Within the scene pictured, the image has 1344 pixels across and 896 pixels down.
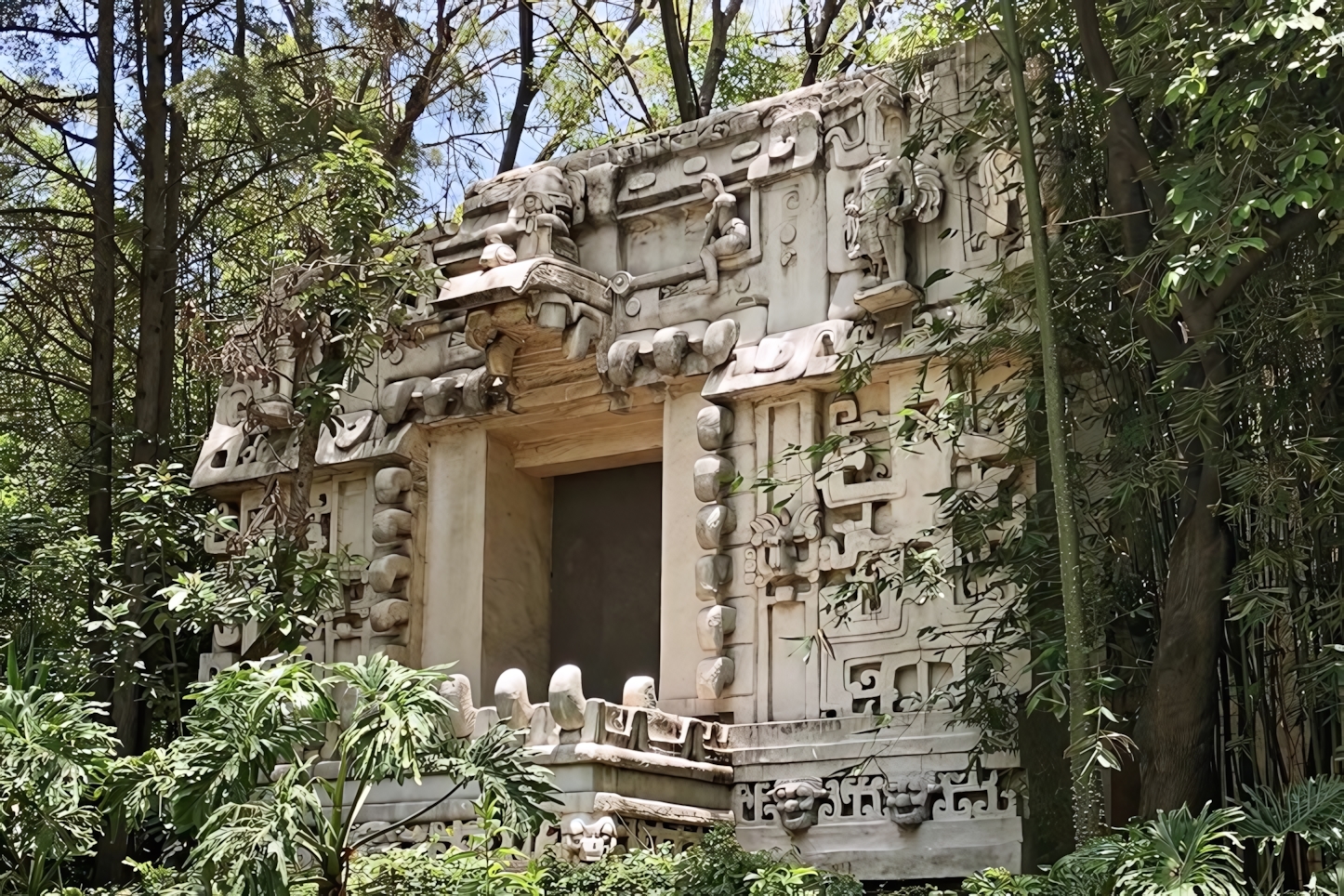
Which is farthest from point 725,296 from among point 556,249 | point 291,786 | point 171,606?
point 291,786

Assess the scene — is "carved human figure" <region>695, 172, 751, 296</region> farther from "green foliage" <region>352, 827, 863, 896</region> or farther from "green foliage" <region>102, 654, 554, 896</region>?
"green foliage" <region>102, 654, 554, 896</region>

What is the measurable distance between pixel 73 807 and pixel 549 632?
4198mm

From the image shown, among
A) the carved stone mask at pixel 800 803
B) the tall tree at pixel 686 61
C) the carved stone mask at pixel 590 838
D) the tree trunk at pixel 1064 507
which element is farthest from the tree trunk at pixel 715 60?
the carved stone mask at pixel 590 838

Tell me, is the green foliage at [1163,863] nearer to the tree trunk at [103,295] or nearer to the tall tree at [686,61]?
the tree trunk at [103,295]

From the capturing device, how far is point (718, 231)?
10.3m

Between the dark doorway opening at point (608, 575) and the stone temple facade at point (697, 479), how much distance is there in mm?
21

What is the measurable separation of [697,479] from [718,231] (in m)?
1.61

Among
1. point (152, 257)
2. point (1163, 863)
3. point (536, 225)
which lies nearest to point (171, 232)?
point (152, 257)

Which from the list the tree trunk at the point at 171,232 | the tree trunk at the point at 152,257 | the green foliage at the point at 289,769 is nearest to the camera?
the green foliage at the point at 289,769

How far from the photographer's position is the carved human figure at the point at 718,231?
10125mm

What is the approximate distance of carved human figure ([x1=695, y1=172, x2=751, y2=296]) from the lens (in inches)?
399

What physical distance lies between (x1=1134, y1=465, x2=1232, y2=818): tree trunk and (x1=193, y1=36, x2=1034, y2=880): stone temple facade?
1614 mm

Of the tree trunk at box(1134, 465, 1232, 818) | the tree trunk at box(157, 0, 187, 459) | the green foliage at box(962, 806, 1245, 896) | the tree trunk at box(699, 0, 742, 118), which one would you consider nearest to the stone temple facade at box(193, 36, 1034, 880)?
the tree trunk at box(157, 0, 187, 459)

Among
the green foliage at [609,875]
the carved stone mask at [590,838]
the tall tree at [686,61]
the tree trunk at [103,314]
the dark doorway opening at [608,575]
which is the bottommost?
the green foliage at [609,875]
